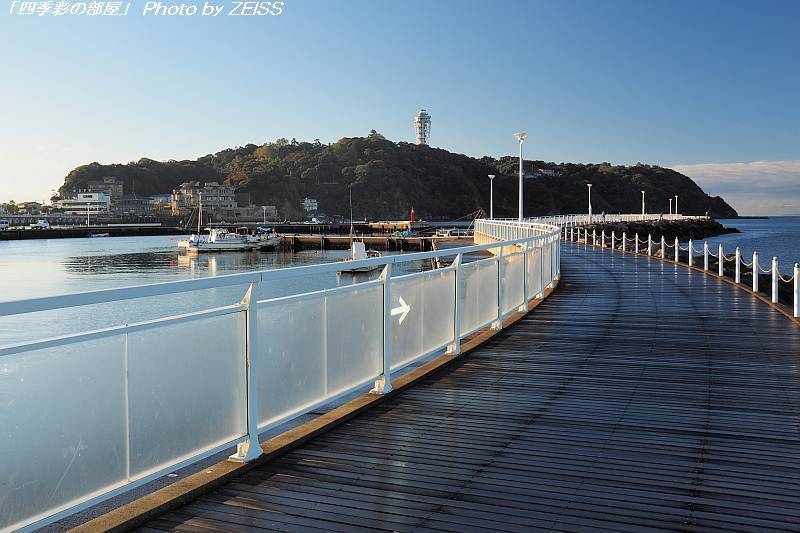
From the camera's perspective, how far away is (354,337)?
676 centimetres

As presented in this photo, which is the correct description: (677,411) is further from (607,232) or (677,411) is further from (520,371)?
(607,232)

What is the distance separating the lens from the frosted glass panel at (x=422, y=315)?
777cm

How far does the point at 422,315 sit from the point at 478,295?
2.55 m

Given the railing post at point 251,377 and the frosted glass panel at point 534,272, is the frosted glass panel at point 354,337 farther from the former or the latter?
the frosted glass panel at point 534,272

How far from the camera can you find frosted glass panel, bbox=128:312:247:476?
432 centimetres

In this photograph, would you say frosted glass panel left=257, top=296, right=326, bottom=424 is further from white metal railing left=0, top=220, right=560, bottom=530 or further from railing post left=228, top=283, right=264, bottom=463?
railing post left=228, top=283, right=264, bottom=463

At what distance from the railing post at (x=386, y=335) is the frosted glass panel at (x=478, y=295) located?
2366mm

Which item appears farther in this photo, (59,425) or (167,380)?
(167,380)

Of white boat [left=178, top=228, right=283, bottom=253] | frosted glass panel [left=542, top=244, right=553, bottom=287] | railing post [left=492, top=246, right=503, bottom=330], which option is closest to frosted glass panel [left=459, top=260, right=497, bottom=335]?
railing post [left=492, top=246, right=503, bottom=330]

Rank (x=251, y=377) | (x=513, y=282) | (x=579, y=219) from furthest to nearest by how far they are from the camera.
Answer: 1. (x=579, y=219)
2. (x=513, y=282)
3. (x=251, y=377)

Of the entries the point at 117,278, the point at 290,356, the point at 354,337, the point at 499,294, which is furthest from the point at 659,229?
the point at 290,356

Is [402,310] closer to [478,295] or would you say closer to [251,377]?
[251,377]

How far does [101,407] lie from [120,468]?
37cm

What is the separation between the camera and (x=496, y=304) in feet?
39.1
